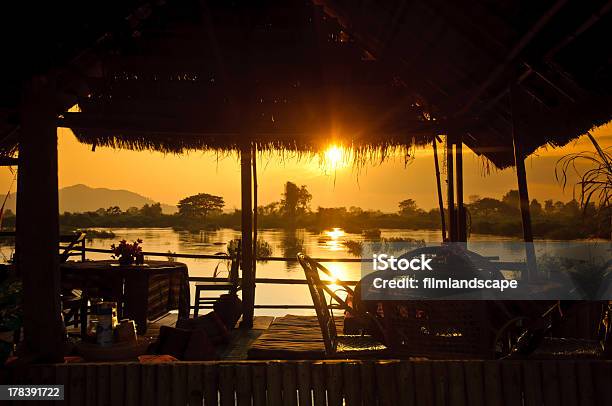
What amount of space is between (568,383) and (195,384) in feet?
5.34

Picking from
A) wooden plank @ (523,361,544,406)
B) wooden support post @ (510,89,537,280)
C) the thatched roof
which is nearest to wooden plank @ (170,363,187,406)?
Result: wooden plank @ (523,361,544,406)

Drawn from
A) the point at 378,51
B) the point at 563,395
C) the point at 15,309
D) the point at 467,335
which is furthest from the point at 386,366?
the point at 378,51

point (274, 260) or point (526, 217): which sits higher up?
point (526, 217)

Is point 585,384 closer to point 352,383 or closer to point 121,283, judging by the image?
point 352,383

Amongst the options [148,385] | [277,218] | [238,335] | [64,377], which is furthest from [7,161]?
[277,218]

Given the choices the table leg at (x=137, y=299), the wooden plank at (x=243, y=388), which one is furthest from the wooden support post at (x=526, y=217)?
the table leg at (x=137, y=299)

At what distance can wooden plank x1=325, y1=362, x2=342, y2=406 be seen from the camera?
2334mm

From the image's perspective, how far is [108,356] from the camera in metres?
2.73

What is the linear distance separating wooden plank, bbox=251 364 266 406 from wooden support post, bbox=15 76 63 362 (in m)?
0.98

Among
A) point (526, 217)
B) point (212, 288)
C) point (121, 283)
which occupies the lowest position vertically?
point (212, 288)

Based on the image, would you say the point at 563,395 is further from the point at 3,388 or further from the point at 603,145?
the point at 3,388

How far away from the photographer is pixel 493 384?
2334mm

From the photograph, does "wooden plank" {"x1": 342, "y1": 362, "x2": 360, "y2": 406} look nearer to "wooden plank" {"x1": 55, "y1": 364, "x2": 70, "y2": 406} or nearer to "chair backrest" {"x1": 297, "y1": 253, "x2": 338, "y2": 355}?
"chair backrest" {"x1": 297, "y1": 253, "x2": 338, "y2": 355}

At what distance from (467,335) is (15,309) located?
2.27 meters
